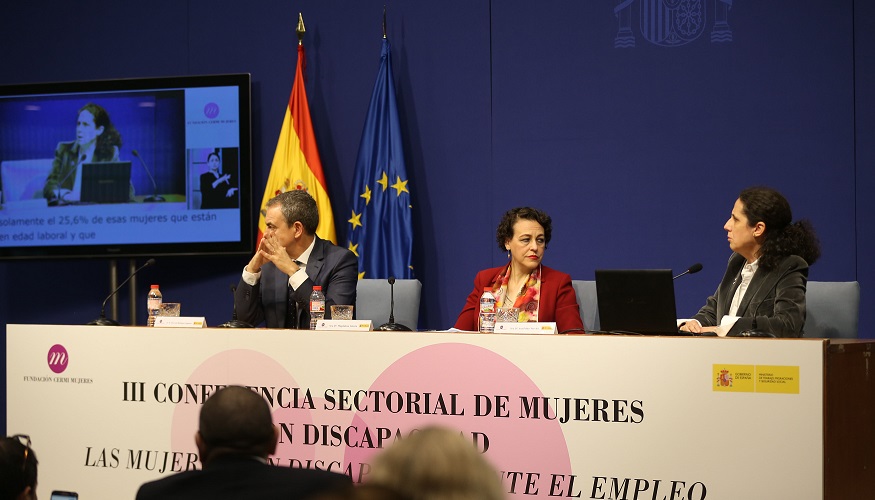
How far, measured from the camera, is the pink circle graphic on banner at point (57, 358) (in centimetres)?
381

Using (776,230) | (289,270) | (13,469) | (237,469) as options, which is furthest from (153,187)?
(237,469)

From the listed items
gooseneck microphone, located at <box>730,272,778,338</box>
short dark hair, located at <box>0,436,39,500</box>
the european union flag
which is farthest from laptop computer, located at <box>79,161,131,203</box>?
short dark hair, located at <box>0,436,39,500</box>

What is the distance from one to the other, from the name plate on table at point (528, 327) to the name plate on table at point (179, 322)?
1.19 meters

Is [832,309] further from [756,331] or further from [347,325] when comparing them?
[347,325]

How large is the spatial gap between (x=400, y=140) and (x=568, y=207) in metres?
1.11

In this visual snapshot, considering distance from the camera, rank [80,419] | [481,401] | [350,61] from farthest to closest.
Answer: [350,61] < [80,419] < [481,401]

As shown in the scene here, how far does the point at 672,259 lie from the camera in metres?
5.50

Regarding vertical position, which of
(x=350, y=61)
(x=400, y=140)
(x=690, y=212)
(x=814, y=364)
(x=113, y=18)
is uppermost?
(x=113, y=18)

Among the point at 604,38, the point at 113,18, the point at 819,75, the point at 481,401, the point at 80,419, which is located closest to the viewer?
the point at 481,401

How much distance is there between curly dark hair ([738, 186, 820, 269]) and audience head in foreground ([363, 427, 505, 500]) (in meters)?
2.80

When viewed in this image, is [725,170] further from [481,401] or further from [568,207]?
[481,401]

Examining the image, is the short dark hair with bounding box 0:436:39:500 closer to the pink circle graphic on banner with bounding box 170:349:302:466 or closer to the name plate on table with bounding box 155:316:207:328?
the pink circle graphic on banner with bounding box 170:349:302:466

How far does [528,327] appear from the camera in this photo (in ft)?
10.9

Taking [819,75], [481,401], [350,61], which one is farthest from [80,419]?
[819,75]
